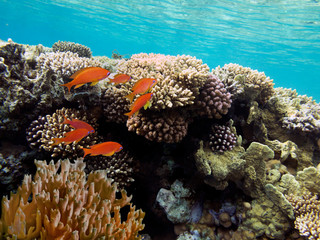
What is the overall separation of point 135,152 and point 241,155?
235 cm

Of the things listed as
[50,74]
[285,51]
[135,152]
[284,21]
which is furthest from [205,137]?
[285,51]

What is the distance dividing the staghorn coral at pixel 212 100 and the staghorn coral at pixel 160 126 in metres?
0.54

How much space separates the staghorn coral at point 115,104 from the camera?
3754mm

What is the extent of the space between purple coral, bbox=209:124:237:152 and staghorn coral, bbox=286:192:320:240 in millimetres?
1483

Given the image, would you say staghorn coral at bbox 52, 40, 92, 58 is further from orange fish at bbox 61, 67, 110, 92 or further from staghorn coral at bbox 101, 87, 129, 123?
orange fish at bbox 61, 67, 110, 92

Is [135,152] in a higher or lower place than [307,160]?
lower

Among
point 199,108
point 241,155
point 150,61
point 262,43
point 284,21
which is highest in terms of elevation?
point 262,43

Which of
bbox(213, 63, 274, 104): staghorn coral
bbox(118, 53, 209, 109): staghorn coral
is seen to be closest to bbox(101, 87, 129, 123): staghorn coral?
bbox(118, 53, 209, 109): staghorn coral

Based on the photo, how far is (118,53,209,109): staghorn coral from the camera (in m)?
3.32

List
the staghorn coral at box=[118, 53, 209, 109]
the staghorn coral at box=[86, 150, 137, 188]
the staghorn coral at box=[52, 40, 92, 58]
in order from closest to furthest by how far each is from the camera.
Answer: the staghorn coral at box=[118, 53, 209, 109] → the staghorn coral at box=[86, 150, 137, 188] → the staghorn coral at box=[52, 40, 92, 58]

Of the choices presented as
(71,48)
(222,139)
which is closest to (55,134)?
(222,139)

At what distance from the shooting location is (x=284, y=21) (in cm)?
2295

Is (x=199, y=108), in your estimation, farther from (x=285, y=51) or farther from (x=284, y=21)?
(x=285, y=51)

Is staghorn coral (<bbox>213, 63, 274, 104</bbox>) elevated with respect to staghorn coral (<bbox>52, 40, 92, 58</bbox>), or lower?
lower
